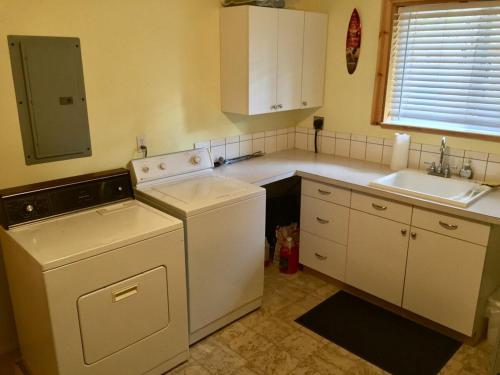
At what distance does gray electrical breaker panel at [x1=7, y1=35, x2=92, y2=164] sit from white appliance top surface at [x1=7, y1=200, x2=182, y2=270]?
398 millimetres

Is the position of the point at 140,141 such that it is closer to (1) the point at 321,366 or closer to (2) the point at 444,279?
(1) the point at 321,366

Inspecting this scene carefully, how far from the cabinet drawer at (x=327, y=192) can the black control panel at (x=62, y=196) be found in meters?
1.27

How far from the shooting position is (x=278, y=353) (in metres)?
2.47

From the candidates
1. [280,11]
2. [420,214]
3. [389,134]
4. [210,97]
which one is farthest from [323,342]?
[280,11]

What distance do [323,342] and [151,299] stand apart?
110cm

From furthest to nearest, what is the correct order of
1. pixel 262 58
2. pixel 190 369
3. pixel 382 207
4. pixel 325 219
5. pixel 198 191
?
1. pixel 325 219
2. pixel 262 58
3. pixel 382 207
4. pixel 198 191
5. pixel 190 369

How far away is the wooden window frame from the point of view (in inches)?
113

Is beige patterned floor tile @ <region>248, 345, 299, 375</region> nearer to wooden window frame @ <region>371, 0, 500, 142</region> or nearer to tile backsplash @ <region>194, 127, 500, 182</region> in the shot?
tile backsplash @ <region>194, 127, 500, 182</region>

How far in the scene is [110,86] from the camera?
8.29 ft

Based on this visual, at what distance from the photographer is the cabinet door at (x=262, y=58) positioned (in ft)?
9.33

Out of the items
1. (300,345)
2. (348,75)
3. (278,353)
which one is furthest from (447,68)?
(278,353)

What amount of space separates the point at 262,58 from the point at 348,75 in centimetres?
80

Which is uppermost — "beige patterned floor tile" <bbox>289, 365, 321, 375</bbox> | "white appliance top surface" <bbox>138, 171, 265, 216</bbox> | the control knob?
the control knob

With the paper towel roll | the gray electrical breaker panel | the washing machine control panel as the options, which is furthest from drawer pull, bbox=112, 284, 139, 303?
the paper towel roll
